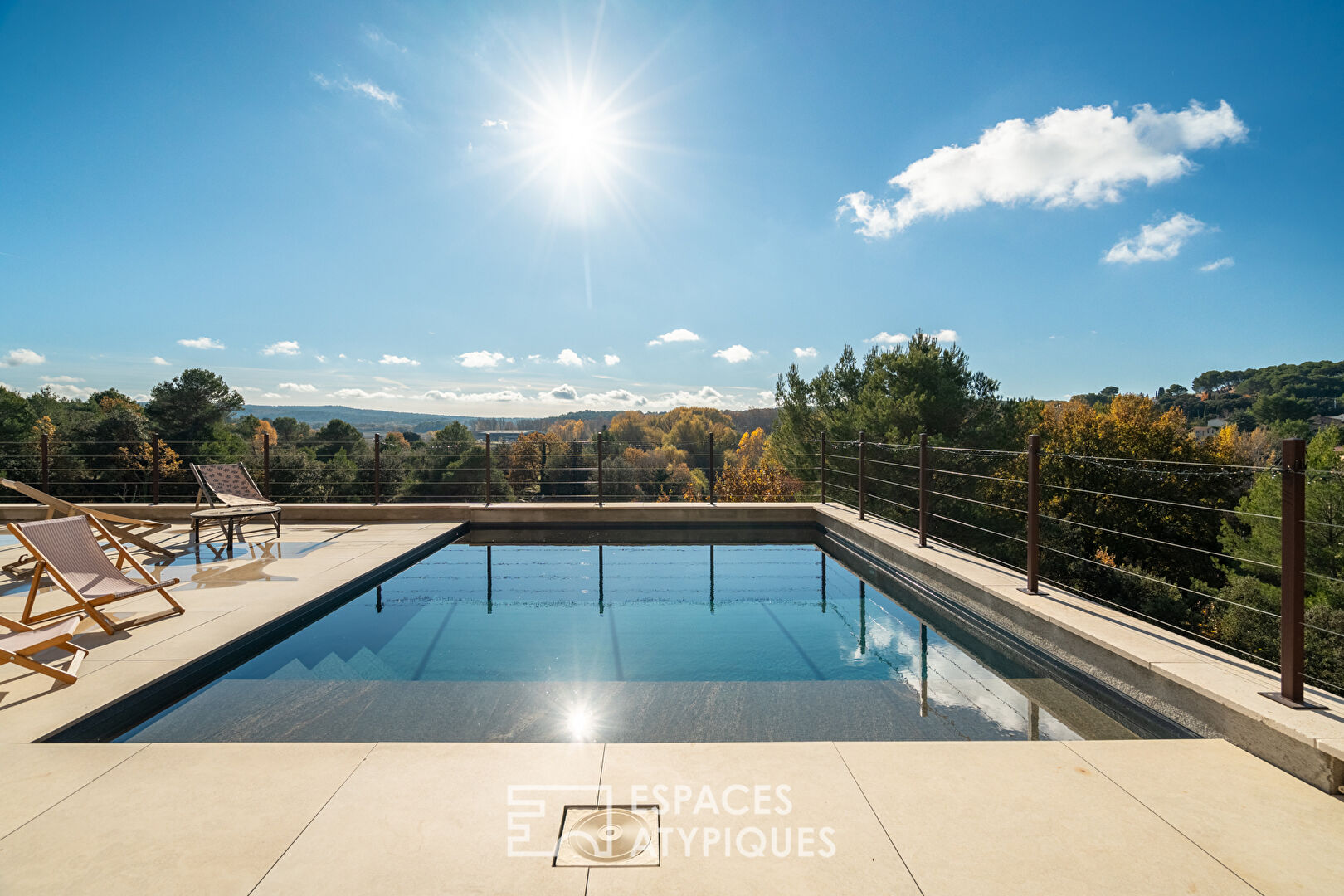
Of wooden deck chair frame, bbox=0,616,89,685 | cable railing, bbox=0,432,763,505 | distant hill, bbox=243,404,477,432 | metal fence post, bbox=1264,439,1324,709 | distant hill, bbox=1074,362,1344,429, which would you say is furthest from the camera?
distant hill, bbox=1074,362,1344,429

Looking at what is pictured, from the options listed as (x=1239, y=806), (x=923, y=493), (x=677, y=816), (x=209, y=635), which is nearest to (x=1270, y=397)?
(x=923, y=493)

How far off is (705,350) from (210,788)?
108 ft

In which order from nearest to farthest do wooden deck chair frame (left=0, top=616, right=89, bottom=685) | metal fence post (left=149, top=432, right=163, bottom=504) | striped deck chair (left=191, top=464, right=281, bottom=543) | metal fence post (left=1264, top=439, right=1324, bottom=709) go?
metal fence post (left=1264, top=439, right=1324, bottom=709) < wooden deck chair frame (left=0, top=616, right=89, bottom=685) < striped deck chair (left=191, top=464, right=281, bottom=543) < metal fence post (left=149, top=432, right=163, bottom=504)

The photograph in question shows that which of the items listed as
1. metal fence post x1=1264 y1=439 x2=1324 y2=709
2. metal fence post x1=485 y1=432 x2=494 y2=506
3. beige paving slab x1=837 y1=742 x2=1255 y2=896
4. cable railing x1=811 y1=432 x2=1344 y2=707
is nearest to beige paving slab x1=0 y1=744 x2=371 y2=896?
beige paving slab x1=837 y1=742 x2=1255 y2=896

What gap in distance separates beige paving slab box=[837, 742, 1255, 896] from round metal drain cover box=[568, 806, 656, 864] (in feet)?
2.09

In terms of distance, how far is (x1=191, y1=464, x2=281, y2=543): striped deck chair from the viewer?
5379mm

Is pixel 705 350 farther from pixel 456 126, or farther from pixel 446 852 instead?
pixel 446 852

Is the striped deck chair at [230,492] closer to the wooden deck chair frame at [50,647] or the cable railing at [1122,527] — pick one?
the wooden deck chair frame at [50,647]

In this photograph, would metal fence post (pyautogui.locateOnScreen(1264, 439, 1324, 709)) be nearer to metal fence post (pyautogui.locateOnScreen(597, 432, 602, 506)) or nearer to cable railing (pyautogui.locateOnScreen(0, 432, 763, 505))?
metal fence post (pyautogui.locateOnScreen(597, 432, 602, 506))

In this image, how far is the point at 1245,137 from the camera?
72.7ft

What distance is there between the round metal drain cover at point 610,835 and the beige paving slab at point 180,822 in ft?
2.35

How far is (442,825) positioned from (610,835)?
44 cm

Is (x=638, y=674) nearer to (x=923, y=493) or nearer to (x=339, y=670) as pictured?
(x=339, y=670)
